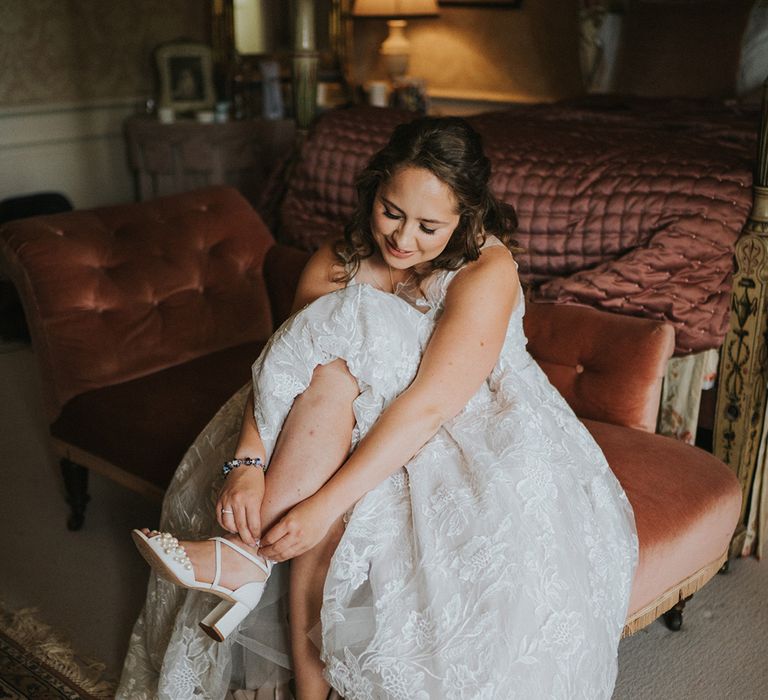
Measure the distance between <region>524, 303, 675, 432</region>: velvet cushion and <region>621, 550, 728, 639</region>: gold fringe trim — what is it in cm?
35

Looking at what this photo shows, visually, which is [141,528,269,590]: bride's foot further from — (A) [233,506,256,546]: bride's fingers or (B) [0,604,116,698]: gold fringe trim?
(B) [0,604,116,698]: gold fringe trim

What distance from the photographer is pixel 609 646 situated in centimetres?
150

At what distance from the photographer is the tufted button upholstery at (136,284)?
7.90 feet

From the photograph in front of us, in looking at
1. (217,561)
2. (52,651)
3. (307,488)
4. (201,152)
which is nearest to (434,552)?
(307,488)

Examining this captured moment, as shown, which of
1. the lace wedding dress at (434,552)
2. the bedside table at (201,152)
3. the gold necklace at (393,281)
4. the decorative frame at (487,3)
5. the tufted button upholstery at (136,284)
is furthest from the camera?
the decorative frame at (487,3)

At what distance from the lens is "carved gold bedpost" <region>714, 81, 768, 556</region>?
7.09ft

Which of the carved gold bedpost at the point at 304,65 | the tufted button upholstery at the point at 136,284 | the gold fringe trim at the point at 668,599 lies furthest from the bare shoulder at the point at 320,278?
the carved gold bedpost at the point at 304,65

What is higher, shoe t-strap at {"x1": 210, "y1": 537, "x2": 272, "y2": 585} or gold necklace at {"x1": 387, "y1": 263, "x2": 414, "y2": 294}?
gold necklace at {"x1": 387, "y1": 263, "x2": 414, "y2": 294}

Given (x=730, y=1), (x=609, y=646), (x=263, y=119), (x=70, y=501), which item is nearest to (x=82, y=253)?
(x=70, y=501)

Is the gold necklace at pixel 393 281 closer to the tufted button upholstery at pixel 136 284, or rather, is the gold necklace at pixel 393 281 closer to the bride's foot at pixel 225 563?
the bride's foot at pixel 225 563

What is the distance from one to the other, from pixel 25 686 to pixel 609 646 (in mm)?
1253

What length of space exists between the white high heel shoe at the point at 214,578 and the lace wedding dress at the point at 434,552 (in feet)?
0.46

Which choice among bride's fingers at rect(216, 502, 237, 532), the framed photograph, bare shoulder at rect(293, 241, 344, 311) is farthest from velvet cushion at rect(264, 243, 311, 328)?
the framed photograph

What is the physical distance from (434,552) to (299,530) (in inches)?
9.0
